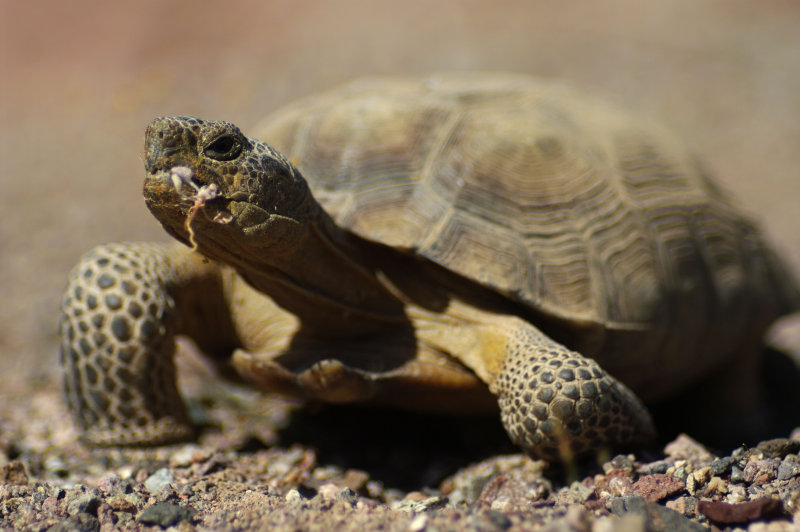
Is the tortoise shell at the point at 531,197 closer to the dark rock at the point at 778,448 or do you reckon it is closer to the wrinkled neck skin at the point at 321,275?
the wrinkled neck skin at the point at 321,275

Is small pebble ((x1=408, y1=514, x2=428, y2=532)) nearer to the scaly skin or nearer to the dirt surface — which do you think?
the dirt surface

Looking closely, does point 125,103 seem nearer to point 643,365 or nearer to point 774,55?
point 643,365

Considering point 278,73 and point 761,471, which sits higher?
point 278,73

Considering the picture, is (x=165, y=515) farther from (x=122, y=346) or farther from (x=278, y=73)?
(x=278, y=73)

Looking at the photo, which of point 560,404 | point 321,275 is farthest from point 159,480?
point 560,404

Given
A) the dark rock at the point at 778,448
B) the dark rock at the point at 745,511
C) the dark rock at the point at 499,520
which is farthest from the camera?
the dark rock at the point at 778,448

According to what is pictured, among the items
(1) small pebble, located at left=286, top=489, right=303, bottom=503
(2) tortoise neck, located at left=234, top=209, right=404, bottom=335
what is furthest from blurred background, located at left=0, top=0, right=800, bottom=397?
(1) small pebble, located at left=286, top=489, right=303, bottom=503

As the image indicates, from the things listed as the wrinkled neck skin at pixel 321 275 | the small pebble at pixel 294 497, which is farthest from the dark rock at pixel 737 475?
the small pebble at pixel 294 497
